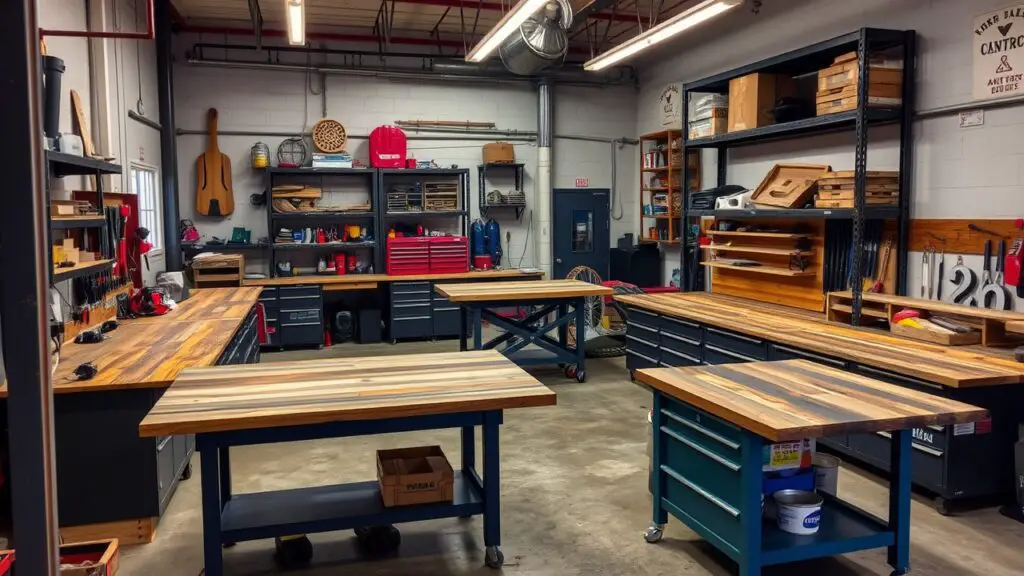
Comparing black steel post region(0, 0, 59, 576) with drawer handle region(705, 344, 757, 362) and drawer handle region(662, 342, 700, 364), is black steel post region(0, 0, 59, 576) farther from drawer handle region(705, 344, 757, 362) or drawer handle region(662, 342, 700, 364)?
drawer handle region(662, 342, 700, 364)

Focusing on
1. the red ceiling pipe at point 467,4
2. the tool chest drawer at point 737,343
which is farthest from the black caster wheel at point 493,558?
the red ceiling pipe at point 467,4

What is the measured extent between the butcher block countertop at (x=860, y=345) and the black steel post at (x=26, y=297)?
3402 millimetres

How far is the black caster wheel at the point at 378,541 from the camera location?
322 cm

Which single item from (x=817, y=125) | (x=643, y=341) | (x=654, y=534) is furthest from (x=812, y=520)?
(x=643, y=341)

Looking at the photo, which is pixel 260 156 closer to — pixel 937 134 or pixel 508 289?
pixel 508 289

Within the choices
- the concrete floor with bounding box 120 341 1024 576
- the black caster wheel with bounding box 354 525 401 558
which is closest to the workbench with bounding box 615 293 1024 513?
the concrete floor with bounding box 120 341 1024 576

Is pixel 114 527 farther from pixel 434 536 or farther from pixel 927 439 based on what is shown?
pixel 927 439

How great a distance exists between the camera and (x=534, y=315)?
21.8 ft

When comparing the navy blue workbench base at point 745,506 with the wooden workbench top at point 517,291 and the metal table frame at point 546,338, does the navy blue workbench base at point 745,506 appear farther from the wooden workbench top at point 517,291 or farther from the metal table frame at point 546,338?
the metal table frame at point 546,338

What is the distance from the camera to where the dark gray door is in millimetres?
9602

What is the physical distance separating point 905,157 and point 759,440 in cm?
329

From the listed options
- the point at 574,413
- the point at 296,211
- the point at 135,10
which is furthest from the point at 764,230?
the point at 135,10

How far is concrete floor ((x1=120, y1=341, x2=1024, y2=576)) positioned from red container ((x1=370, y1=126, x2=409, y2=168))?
4.34 metres

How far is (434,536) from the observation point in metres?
3.38
